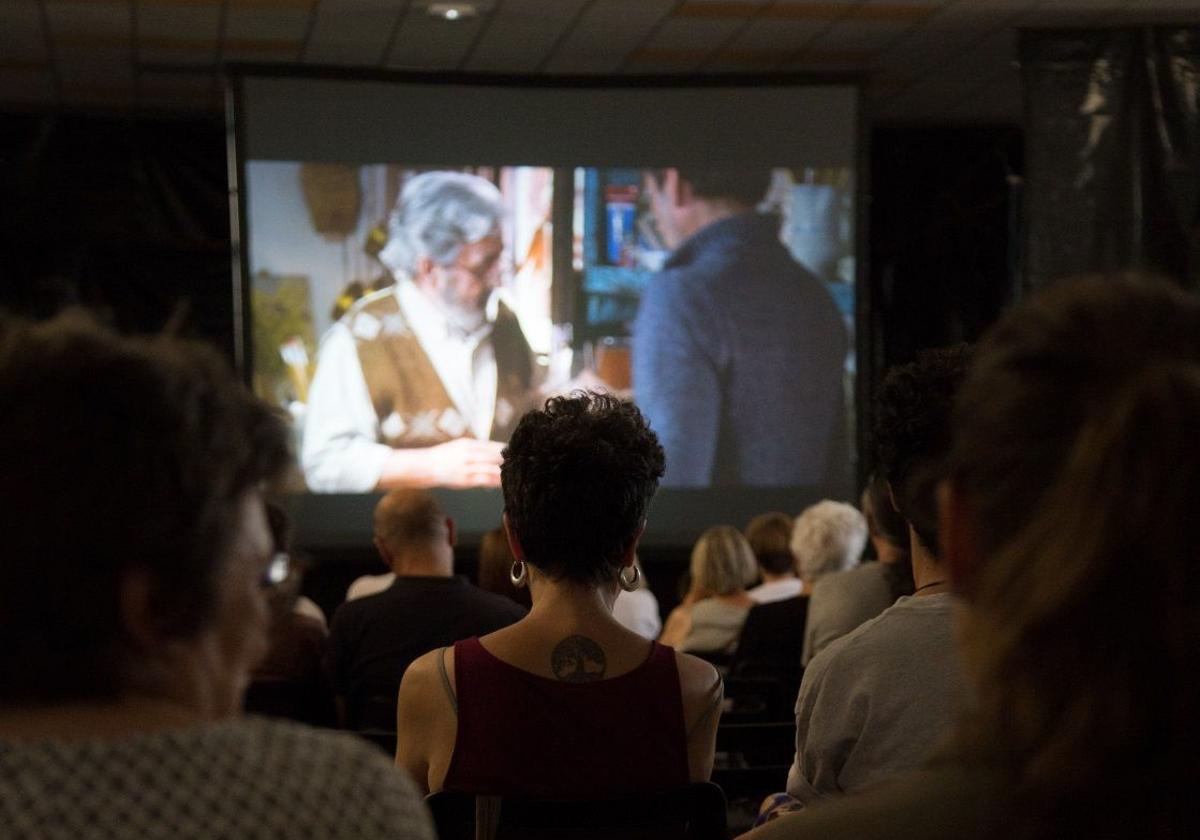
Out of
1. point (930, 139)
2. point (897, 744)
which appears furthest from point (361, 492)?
point (897, 744)

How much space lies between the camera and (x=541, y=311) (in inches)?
300

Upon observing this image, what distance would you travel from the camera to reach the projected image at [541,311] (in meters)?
7.42


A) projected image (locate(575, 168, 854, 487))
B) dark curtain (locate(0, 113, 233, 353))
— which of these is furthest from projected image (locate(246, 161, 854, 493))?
dark curtain (locate(0, 113, 233, 353))

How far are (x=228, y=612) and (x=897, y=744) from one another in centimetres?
108

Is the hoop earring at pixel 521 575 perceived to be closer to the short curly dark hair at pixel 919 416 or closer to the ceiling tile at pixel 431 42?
the short curly dark hair at pixel 919 416

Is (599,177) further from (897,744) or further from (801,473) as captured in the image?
(897,744)

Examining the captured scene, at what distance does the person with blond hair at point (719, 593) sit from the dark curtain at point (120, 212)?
4.36 m

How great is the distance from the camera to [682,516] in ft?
25.4

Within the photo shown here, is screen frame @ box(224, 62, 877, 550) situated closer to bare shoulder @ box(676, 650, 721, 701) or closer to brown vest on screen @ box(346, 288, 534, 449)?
brown vest on screen @ box(346, 288, 534, 449)

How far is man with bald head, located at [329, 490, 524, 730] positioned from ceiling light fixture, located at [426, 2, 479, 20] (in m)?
3.61

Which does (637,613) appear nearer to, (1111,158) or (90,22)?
(1111,158)

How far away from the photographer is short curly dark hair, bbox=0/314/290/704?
0.90m

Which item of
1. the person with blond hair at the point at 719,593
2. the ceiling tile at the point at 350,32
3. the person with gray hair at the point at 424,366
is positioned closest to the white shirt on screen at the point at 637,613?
the person with blond hair at the point at 719,593

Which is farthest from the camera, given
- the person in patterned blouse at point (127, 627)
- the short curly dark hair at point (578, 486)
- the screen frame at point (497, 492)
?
the screen frame at point (497, 492)
